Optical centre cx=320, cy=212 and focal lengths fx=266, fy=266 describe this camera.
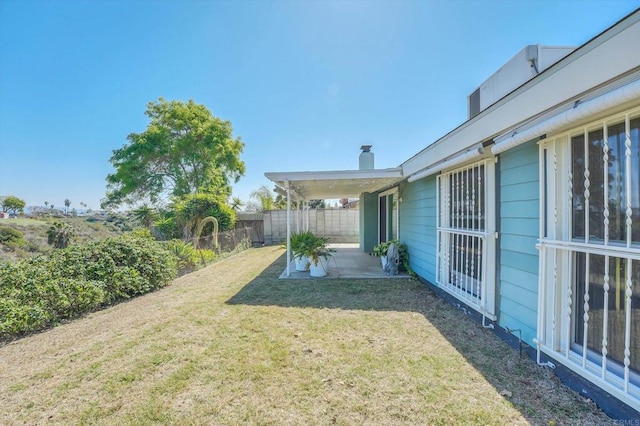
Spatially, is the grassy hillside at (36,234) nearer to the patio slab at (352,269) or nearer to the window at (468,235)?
the patio slab at (352,269)

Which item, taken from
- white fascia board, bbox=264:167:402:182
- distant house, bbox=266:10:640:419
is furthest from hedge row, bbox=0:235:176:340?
distant house, bbox=266:10:640:419

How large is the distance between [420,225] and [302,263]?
124 inches

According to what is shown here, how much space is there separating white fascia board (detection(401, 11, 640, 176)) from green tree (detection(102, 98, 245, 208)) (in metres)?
17.2

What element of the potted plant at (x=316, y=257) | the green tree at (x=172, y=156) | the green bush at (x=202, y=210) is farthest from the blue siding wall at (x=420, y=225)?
the green tree at (x=172, y=156)

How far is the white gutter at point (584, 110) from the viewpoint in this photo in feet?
5.35

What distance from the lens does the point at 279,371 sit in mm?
2627

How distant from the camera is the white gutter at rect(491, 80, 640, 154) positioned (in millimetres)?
1631

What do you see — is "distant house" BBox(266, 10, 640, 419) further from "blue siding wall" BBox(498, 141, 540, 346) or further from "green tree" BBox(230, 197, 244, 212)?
"green tree" BBox(230, 197, 244, 212)

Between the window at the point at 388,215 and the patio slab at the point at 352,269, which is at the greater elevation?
the window at the point at 388,215

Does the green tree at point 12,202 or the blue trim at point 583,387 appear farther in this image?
→ the green tree at point 12,202

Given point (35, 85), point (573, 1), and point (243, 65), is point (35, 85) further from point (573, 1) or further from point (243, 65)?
point (573, 1)

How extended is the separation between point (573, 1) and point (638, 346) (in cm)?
548

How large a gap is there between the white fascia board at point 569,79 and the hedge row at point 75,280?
21.2ft

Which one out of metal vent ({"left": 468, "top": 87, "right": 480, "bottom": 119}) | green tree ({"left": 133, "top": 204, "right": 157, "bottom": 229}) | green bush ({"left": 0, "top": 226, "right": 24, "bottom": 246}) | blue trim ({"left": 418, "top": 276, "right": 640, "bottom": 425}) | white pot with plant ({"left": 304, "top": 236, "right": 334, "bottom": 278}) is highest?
metal vent ({"left": 468, "top": 87, "right": 480, "bottom": 119})
